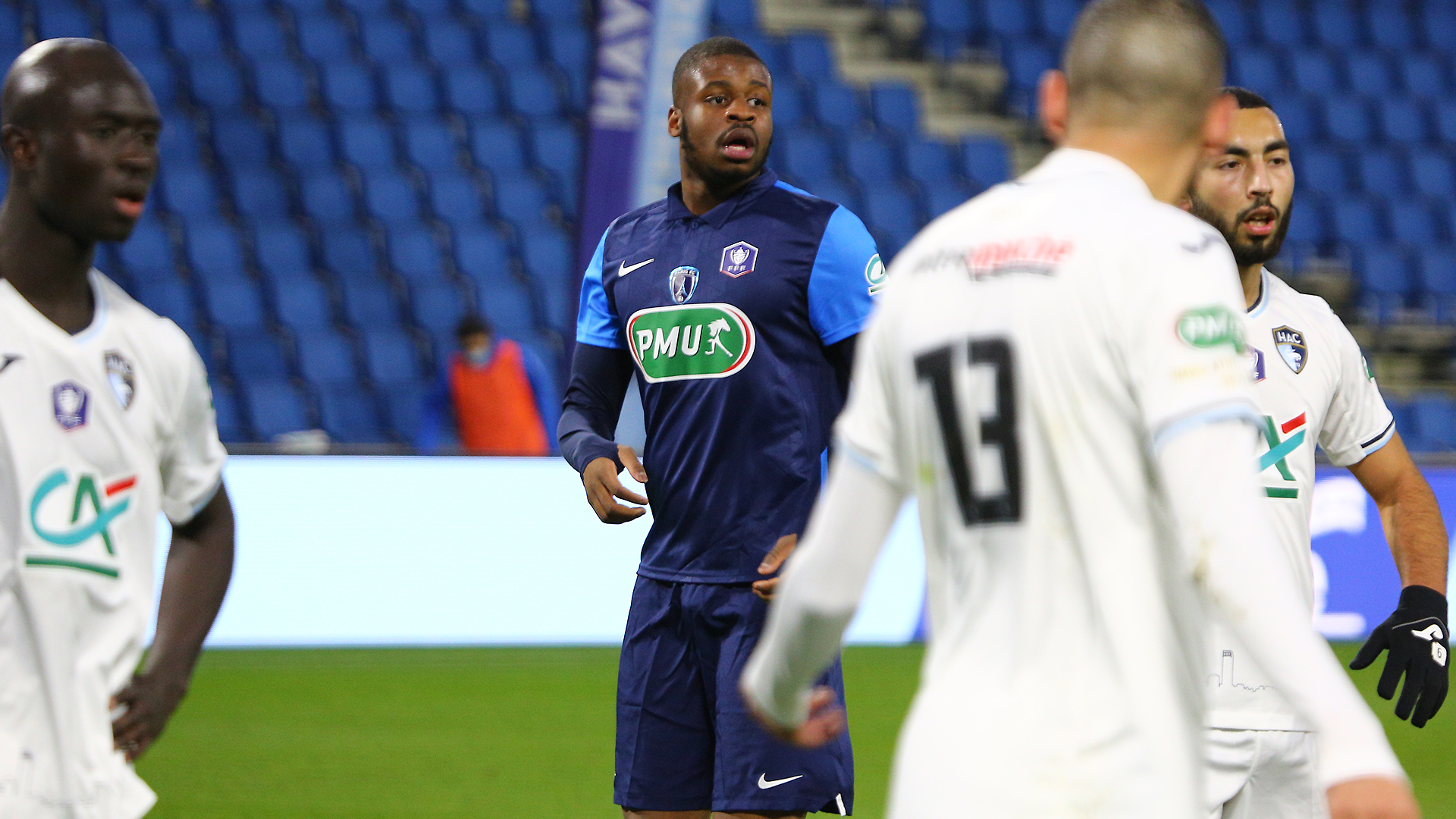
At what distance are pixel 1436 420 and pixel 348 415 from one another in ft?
31.0

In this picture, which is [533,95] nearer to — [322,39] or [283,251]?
[322,39]

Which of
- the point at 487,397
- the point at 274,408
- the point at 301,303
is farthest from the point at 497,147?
the point at 487,397

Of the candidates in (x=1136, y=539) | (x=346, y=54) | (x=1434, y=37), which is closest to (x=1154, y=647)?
(x=1136, y=539)

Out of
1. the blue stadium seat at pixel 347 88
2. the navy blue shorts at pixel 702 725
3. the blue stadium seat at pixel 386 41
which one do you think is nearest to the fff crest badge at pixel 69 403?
the navy blue shorts at pixel 702 725

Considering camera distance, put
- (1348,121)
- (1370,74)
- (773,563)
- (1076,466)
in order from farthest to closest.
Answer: (1370,74) < (1348,121) < (773,563) < (1076,466)

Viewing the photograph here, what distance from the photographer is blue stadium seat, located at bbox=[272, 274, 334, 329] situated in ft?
44.9

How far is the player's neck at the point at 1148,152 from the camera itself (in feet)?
7.31

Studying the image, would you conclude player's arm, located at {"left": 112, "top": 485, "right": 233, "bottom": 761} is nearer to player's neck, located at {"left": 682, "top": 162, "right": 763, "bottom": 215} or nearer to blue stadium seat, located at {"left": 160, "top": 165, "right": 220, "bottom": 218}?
player's neck, located at {"left": 682, "top": 162, "right": 763, "bottom": 215}

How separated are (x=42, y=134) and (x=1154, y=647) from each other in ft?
5.93

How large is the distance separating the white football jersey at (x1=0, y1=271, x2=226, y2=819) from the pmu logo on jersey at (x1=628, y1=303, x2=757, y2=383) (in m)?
1.50

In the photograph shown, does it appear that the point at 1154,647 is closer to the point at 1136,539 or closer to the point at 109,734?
the point at 1136,539

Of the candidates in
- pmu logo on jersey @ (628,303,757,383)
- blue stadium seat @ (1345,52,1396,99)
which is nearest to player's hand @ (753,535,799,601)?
pmu logo on jersey @ (628,303,757,383)

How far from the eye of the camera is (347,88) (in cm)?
1530

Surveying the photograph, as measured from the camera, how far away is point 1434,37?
19.9 m
